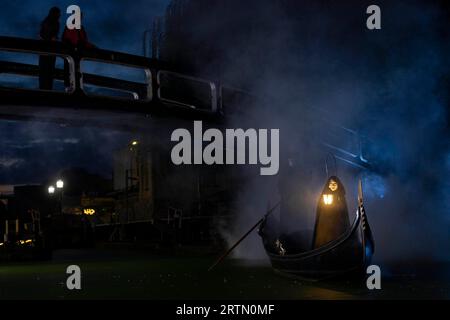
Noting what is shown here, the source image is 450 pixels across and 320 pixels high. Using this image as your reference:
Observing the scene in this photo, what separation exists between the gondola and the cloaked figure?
443 millimetres

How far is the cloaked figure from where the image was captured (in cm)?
1463

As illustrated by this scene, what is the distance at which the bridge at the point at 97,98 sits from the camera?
12.3 metres

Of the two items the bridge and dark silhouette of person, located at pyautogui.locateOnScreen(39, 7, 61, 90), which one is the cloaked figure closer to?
the bridge

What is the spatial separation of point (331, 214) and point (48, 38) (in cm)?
649

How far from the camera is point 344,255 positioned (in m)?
14.1

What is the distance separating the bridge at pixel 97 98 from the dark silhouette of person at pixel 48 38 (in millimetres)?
281

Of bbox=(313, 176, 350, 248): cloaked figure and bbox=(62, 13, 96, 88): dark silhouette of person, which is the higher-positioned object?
bbox=(62, 13, 96, 88): dark silhouette of person

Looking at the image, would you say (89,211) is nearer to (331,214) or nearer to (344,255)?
(331,214)

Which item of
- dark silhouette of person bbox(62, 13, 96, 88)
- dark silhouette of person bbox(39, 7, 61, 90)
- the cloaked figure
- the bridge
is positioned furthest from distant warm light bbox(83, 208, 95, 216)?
dark silhouette of person bbox(62, 13, 96, 88)

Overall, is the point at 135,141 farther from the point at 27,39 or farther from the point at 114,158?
the point at 27,39

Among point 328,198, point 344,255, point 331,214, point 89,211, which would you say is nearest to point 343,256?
point 344,255

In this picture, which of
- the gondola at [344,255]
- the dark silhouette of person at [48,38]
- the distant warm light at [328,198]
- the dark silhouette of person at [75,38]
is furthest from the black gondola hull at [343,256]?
the dark silhouette of person at [48,38]

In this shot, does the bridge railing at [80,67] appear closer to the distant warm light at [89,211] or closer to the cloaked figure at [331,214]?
the cloaked figure at [331,214]
